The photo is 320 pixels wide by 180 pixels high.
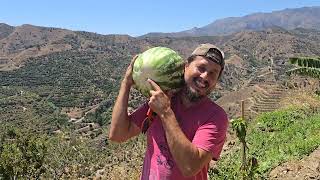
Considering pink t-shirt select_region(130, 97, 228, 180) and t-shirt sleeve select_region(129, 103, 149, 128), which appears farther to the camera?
t-shirt sleeve select_region(129, 103, 149, 128)

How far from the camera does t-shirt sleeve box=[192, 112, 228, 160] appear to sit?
2.36 m

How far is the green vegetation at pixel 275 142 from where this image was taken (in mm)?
8930

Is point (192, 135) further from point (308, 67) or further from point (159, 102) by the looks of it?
point (308, 67)

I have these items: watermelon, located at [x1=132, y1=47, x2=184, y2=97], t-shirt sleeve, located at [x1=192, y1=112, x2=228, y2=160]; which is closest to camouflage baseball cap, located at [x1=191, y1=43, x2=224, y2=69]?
watermelon, located at [x1=132, y1=47, x2=184, y2=97]

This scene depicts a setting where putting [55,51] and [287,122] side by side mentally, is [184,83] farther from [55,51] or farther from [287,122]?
[55,51]

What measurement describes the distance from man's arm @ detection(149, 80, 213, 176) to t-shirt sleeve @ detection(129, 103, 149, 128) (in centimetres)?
45

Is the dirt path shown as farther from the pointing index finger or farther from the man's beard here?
the pointing index finger

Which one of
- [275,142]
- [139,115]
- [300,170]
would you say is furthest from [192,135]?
[275,142]

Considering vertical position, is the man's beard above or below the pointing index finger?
below

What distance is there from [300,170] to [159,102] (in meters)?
6.68

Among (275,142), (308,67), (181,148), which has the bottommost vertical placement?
(275,142)

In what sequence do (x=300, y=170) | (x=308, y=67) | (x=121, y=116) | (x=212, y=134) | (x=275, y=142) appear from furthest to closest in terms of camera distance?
(x=275, y=142), (x=308, y=67), (x=300, y=170), (x=121, y=116), (x=212, y=134)

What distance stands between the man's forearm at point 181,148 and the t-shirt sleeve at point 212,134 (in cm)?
9

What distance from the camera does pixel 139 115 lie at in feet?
9.21
